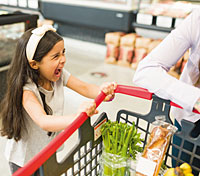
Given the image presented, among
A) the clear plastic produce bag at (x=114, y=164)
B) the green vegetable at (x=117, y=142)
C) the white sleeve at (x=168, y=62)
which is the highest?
the white sleeve at (x=168, y=62)

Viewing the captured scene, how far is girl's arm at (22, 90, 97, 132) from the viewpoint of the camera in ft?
2.85

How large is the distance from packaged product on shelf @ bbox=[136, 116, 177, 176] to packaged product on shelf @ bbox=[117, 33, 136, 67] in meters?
3.28

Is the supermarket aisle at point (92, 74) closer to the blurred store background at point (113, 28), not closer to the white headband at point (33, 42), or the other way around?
the blurred store background at point (113, 28)

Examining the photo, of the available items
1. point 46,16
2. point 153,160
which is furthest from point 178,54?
point 46,16

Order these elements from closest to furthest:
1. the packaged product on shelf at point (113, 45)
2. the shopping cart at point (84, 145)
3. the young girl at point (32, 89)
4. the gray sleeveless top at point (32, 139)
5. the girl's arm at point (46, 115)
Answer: the shopping cart at point (84, 145)
the girl's arm at point (46, 115)
the young girl at point (32, 89)
the gray sleeveless top at point (32, 139)
the packaged product on shelf at point (113, 45)

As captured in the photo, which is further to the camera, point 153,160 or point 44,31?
point 44,31

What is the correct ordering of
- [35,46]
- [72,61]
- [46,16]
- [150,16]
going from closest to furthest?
[35,46] < [150,16] < [72,61] < [46,16]

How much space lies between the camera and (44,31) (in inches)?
46.1

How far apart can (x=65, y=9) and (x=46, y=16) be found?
556 mm

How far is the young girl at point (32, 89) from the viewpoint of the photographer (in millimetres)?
1143

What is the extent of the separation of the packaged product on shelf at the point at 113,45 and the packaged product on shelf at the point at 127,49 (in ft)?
0.30

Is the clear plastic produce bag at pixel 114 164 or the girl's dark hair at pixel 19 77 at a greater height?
the girl's dark hair at pixel 19 77

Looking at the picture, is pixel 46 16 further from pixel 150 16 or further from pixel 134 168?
pixel 134 168

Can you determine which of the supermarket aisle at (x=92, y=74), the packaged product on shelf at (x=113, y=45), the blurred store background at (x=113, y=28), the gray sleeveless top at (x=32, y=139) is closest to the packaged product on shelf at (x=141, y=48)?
the blurred store background at (x=113, y=28)
